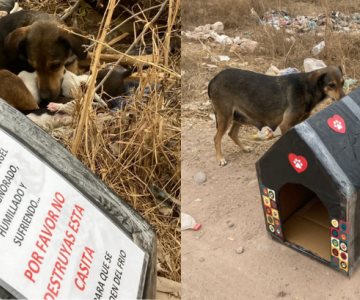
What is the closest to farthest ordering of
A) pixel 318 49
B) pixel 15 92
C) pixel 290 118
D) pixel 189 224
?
pixel 189 224 → pixel 15 92 → pixel 290 118 → pixel 318 49

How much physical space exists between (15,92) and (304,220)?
5.44 feet

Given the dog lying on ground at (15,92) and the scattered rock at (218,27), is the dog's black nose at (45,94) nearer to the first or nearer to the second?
the dog lying on ground at (15,92)

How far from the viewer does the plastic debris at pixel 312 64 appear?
13.5 ft

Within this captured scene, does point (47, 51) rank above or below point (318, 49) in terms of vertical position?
above

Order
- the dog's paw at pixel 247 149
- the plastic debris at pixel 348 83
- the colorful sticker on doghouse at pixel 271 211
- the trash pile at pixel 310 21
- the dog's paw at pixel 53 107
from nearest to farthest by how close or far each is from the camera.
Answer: the colorful sticker on doghouse at pixel 271 211 → the dog's paw at pixel 53 107 → the dog's paw at pixel 247 149 → the plastic debris at pixel 348 83 → the trash pile at pixel 310 21

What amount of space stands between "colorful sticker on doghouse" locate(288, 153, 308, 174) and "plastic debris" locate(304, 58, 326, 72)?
6.83 ft

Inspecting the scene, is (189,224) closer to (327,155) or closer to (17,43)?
(327,155)

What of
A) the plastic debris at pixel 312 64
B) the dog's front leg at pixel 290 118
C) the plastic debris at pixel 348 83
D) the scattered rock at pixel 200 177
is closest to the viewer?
the scattered rock at pixel 200 177

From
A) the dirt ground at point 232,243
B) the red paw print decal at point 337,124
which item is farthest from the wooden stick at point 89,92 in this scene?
the red paw print decal at point 337,124

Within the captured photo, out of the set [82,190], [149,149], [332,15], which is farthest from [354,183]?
[332,15]

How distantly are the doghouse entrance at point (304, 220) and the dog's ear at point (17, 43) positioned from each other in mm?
1816

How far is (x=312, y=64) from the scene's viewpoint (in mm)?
4125

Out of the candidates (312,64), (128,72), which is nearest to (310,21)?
(312,64)

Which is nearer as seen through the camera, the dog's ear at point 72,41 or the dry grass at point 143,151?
the dry grass at point 143,151
